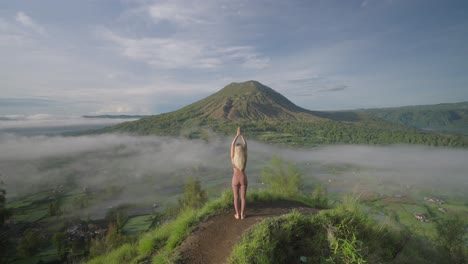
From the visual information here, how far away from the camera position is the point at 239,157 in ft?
33.4

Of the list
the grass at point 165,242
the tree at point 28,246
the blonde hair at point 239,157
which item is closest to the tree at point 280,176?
the grass at point 165,242

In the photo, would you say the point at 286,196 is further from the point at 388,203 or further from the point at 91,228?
the point at 388,203

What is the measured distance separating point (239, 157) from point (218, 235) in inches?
127

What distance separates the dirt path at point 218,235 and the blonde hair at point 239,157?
2.36 meters

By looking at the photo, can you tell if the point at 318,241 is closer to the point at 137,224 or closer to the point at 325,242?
the point at 325,242

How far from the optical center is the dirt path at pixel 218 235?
8.03 meters

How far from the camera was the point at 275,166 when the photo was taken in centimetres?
4344

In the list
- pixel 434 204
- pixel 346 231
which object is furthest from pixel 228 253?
pixel 434 204

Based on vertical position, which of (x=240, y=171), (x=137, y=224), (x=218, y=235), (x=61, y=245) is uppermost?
(x=240, y=171)

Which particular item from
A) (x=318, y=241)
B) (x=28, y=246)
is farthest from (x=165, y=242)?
(x=28, y=246)

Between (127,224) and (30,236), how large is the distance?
29.0m

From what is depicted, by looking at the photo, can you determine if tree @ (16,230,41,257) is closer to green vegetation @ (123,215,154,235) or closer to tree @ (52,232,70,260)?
tree @ (52,232,70,260)

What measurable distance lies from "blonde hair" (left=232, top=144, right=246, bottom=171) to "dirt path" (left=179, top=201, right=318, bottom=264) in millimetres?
2360

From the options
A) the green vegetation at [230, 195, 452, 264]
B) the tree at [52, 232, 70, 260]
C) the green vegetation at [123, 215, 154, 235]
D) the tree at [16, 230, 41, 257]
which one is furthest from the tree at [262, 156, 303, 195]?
the tree at [16, 230, 41, 257]
